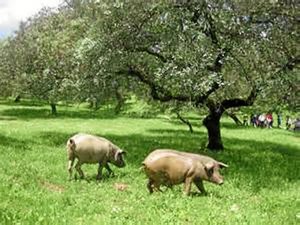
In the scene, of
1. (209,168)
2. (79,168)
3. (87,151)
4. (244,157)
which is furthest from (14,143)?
(209,168)

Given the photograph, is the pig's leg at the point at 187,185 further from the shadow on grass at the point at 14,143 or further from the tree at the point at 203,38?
the shadow on grass at the point at 14,143

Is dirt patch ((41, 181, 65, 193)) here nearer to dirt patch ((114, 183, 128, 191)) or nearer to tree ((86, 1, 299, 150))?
dirt patch ((114, 183, 128, 191))

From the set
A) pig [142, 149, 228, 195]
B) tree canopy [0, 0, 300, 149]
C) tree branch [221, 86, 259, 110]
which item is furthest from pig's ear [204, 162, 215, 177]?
tree branch [221, 86, 259, 110]

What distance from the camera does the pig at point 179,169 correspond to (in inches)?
690

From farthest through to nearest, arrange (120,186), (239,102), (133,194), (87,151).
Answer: (239,102)
(87,151)
(120,186)
(133,194)

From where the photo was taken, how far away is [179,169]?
57.4ft

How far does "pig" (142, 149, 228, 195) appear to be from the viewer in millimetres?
17531

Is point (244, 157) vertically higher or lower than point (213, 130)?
lower

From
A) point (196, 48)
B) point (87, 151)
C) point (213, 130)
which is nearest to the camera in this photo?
point (87, 151)

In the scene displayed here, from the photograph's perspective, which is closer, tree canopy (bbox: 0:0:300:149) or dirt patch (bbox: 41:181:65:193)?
dirt patch (bbox: 41:181:65:193)

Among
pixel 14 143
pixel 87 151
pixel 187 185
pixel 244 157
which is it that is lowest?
pixel 244 157

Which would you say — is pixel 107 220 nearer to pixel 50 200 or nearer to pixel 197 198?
pixel 50 200

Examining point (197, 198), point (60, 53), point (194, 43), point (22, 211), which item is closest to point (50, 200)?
point (22, 211)

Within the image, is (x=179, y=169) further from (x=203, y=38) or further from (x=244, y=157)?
(x=244, y=157)
